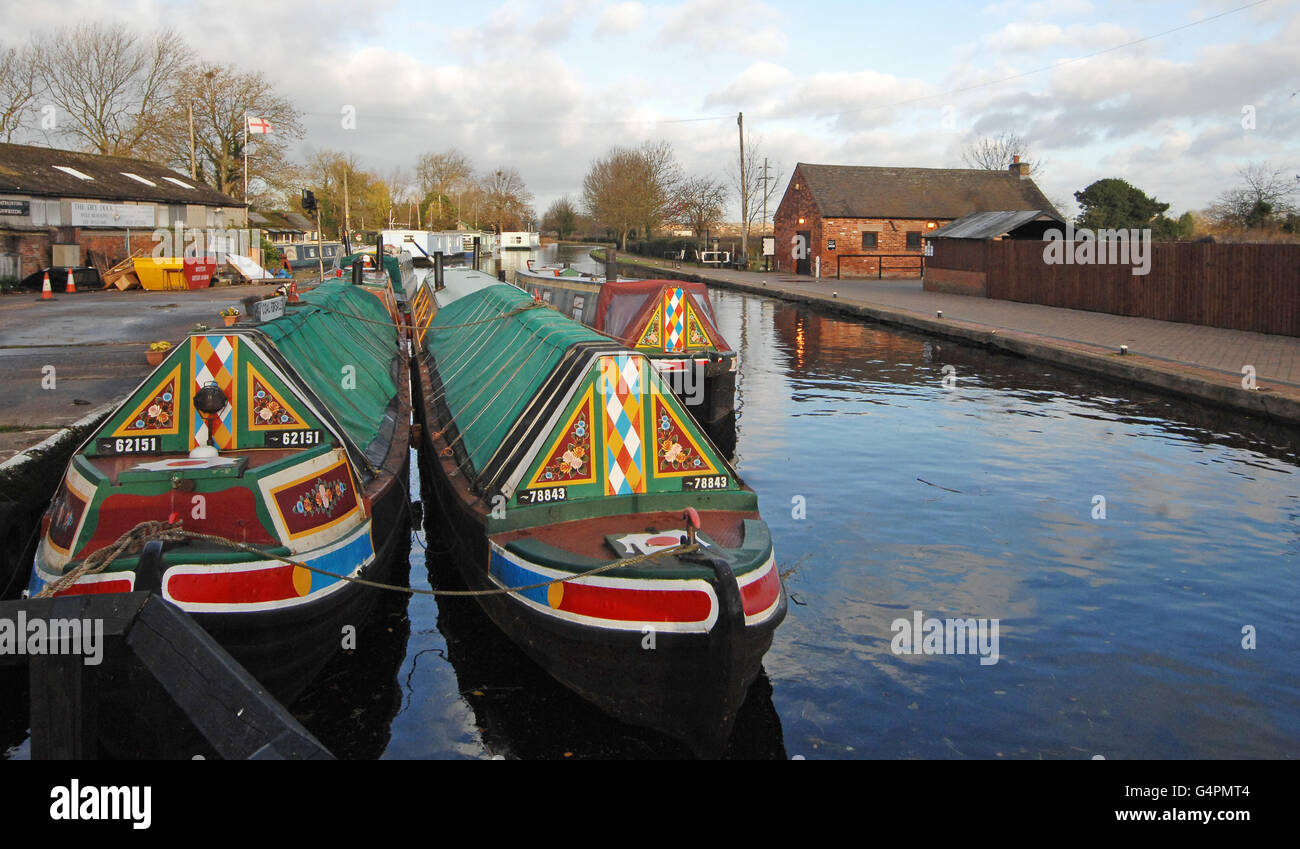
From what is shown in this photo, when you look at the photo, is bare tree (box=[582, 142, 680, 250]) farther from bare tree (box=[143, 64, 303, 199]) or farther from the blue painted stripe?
the blue painted stripe

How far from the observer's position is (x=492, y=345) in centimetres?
1180

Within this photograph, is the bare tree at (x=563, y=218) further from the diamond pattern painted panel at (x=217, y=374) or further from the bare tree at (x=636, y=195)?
the diamond pattern painted panel at (x=217, y=374)

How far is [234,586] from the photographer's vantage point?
20.0 ft

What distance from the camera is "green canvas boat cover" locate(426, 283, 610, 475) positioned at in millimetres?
8648

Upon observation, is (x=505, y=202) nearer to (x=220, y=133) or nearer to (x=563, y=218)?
(x=563, y=218)

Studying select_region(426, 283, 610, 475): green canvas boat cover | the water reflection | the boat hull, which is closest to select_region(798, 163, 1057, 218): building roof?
the water reflection

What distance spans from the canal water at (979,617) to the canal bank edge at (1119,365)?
1.46 feet

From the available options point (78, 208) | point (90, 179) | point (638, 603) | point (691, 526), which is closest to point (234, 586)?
point (638, 603)

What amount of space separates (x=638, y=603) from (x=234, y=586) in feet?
8.02

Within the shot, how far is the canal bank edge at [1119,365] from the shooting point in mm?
14586

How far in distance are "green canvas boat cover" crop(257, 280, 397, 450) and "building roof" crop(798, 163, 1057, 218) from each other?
38.4 m

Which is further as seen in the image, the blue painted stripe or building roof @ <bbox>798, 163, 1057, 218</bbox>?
building roof @ <bbox>798, 163, 1057, 218</bbox>
